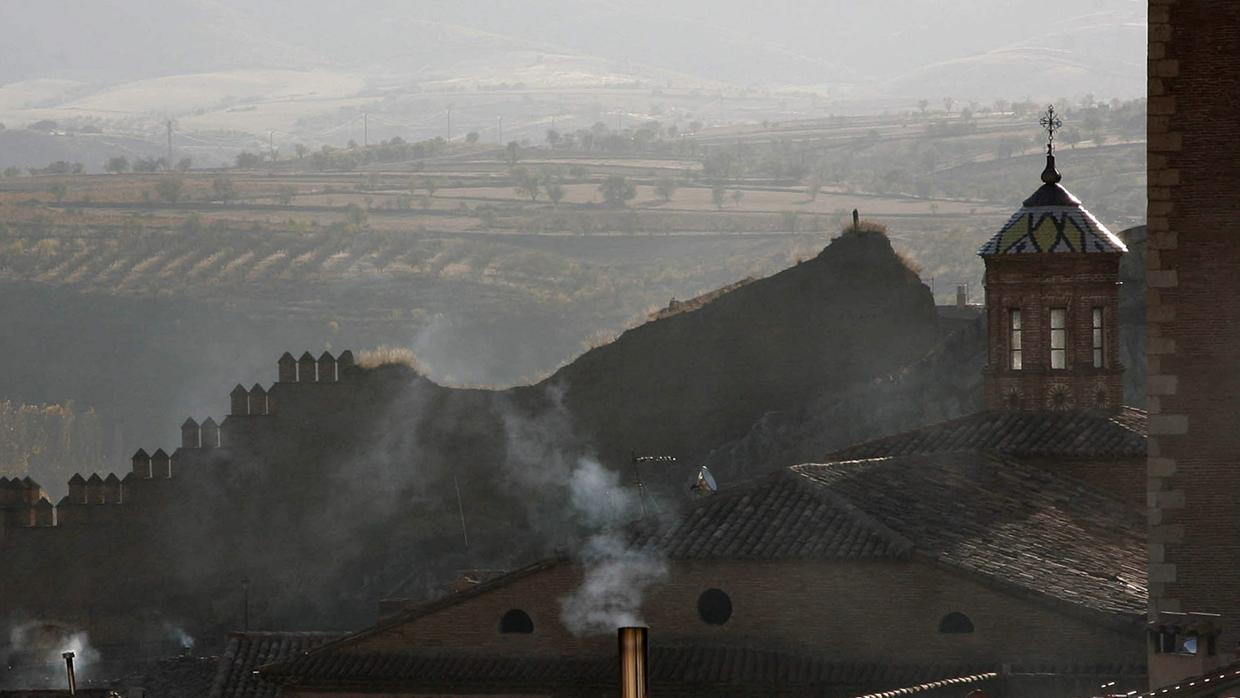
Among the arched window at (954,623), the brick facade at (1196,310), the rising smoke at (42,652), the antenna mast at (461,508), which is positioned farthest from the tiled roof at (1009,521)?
the rising smoke at (42,652)

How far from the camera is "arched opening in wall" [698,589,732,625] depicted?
119ft

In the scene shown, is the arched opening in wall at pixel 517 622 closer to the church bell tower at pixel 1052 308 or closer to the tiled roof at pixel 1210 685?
the church bell tower at pixel 1052 308

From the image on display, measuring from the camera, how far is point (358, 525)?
2416 inches

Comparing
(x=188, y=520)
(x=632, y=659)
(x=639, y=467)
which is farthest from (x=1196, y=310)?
(x=188, y=520)

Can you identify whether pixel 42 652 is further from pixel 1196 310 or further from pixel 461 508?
pixel 1196 310

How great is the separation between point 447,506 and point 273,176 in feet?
415

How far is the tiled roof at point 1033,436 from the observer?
4272 centimetres

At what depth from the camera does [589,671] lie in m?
35.9

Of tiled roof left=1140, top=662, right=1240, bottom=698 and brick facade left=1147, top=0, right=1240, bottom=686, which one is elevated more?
brick facade left=1147, top=0, right=1240, bottom=686

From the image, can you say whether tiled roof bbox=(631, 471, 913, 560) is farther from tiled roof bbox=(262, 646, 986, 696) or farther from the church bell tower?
the church bell tower

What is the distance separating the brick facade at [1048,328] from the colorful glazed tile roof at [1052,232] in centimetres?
13

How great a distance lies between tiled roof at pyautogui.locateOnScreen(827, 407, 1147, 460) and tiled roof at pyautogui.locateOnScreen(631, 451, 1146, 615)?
1.14 m

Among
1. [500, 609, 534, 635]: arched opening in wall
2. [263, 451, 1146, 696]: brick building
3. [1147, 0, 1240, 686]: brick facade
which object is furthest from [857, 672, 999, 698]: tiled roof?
[500, 609, 534, 635]: arched opening in wall

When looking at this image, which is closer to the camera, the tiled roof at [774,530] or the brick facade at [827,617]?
the brick facade at [827,617]
